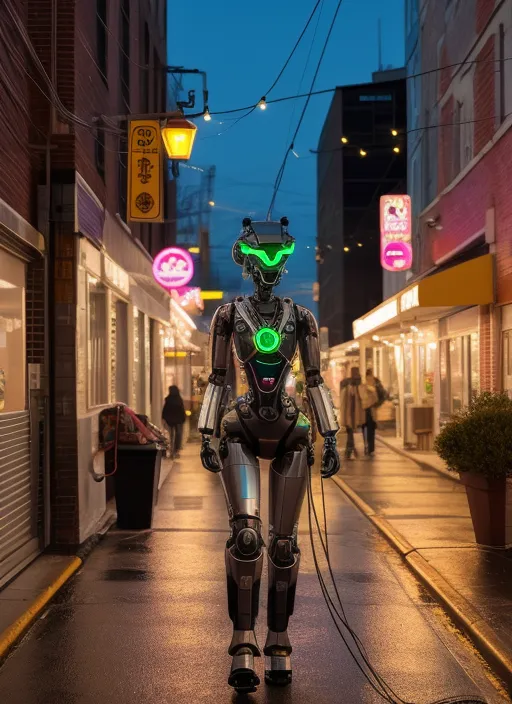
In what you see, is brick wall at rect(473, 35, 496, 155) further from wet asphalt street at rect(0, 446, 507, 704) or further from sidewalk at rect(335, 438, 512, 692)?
wet asphalt street at rect(0, 446, 507, 704)

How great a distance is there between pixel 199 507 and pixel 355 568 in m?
4.43

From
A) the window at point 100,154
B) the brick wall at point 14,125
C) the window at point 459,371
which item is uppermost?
→ the window at point 100,154

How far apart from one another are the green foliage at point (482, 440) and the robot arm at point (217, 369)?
403 cm

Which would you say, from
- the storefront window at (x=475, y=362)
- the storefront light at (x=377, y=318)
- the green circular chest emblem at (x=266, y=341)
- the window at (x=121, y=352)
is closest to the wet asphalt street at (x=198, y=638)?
the green circular chest emblem at (x=266, y=341)

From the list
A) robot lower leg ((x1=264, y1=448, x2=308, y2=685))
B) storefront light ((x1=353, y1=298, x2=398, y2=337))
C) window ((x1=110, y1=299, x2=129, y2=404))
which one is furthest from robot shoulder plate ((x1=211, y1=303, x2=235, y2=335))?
storefront light ((x1=353, y1=298, x2=398, y2=337))

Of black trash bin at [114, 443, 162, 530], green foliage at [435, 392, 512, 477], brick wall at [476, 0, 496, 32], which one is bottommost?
black trash bin at [114, 443, 162, 530]

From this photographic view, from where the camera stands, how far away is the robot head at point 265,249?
605 centimetres

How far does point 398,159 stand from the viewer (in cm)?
5616

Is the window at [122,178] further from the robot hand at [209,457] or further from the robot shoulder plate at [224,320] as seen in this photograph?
the robot hand at [209,457]

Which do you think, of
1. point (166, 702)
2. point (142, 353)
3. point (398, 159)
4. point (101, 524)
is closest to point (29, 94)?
point (101, 524)

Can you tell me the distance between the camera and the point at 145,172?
1520 centimetres

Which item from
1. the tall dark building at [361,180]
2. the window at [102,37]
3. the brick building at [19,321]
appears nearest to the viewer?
the brick building at [19,321]

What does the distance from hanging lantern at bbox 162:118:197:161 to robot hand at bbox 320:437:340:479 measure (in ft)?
29.9

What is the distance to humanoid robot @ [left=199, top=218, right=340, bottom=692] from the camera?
18.4 feet
